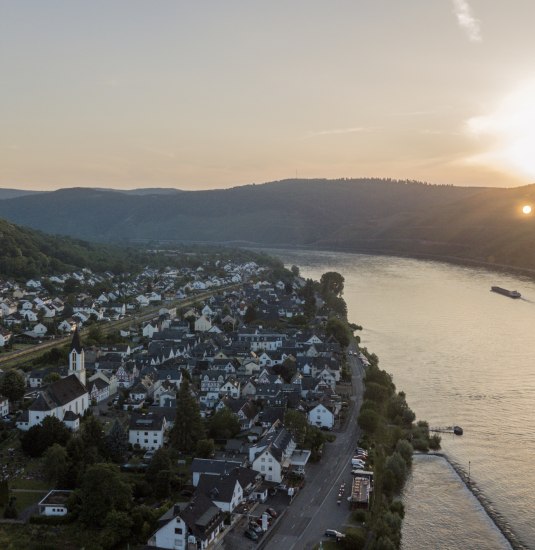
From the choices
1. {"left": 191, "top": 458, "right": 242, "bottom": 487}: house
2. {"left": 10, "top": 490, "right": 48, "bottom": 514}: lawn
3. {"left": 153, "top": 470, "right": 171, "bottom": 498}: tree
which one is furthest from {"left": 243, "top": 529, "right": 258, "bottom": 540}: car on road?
{"left": 10, "top": 490, "right": 48, "bottom": 514}: lawn

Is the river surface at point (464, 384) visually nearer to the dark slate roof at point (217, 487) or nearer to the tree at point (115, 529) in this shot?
the dark slate roof at point (217, 487)

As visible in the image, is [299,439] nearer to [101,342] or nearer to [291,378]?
[291,378]

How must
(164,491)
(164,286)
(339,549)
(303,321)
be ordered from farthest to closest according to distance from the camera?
1. (164,286)
2. (303,321)
3. (164,491)
4. (339,549)

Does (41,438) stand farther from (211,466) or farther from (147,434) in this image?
(211,466)

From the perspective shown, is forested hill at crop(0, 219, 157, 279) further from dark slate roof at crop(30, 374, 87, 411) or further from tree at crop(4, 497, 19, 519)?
tree at crop(4, 497, 19, 519)

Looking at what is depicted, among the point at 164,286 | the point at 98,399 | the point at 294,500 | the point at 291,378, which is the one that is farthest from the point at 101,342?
the point at 164,286

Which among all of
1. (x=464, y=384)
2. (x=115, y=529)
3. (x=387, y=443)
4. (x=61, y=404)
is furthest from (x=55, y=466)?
(x=464, y=384)
